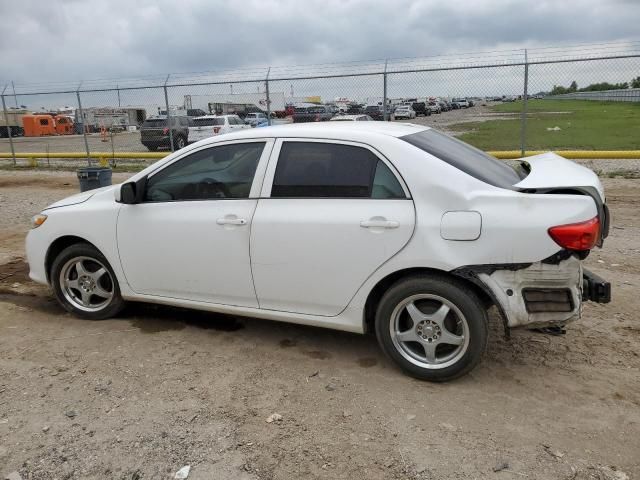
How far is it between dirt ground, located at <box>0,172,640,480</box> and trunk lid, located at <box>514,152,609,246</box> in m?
1.03

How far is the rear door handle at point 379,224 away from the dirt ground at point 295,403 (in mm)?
1011

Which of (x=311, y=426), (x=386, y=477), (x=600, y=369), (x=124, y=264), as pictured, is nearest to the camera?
(x=386, y=477)

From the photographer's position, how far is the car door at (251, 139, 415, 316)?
344cm

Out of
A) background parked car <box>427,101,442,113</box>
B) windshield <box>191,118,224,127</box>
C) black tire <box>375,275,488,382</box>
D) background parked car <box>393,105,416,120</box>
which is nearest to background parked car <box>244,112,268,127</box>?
windshield <box>191,118,224,127</box>

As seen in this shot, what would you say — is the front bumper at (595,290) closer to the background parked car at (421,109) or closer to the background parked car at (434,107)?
the background parked car at (421,109)

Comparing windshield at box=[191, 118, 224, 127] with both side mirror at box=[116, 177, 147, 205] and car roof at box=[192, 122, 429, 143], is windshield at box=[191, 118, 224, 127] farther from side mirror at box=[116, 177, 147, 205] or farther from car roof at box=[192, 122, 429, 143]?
car roof at box=[192, 122, 429, 143]

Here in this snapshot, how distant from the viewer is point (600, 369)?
3.65 metres

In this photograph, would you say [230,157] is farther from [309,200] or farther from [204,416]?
[204,416]

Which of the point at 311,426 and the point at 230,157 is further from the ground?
the point at 230,157

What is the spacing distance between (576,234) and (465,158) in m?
0.93

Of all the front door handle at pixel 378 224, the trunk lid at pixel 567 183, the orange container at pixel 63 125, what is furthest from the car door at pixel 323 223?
the orange container at pixel 63 125

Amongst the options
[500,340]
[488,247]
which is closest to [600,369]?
[500,340]

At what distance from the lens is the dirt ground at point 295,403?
9.16 ft

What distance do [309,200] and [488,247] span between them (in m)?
1.19
